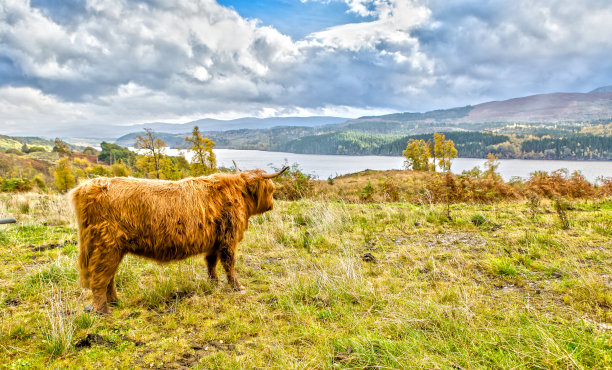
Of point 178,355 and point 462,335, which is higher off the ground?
point 462,335

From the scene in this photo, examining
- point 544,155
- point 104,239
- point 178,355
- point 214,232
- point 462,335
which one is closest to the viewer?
point 462,335

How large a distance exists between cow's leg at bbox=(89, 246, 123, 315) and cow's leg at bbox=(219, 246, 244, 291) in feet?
4.28

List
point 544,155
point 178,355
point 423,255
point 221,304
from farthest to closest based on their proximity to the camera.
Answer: point 544,155, point 423,255, point 221,304, point 178,355

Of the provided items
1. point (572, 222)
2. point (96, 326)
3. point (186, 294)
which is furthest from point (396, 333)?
point (572, 222)

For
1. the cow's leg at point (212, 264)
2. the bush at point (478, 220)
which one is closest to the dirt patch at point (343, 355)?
the cow's leg at point (212, 264)

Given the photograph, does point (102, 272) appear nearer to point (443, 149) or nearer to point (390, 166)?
point (443, 149)

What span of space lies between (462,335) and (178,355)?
2659 millimetres

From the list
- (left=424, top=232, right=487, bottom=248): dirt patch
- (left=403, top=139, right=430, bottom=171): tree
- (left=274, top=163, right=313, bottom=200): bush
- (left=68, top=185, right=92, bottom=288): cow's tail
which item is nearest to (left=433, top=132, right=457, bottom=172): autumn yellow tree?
(left=403, top=139, right=430, bottom=171): tree

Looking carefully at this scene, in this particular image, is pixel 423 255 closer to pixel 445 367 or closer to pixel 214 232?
pixel 445 367

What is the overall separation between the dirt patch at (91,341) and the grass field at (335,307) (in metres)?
0.01

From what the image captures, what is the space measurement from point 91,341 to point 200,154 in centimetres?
3582

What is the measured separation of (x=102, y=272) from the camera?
3.38m

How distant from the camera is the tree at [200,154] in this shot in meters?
35.8

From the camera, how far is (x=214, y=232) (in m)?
4.05
